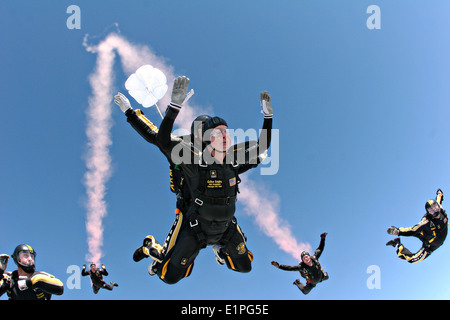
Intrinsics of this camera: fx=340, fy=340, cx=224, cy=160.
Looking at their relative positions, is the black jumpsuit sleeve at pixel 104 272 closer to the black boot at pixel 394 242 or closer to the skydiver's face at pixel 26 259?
the skydiver's face at pixel 26 259

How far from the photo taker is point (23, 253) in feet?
22.9

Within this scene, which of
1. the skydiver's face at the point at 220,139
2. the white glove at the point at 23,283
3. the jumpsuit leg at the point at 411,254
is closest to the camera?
the skydiver's face at the point at 220,139

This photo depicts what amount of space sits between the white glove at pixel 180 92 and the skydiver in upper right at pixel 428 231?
10.6 metres

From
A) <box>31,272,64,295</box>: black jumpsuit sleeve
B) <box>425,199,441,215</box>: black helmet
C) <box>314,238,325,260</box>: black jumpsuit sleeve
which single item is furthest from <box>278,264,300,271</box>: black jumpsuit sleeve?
<box>31,272,64,295</box>: black jumpsuit sleeve

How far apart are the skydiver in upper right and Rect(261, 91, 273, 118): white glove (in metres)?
8.79

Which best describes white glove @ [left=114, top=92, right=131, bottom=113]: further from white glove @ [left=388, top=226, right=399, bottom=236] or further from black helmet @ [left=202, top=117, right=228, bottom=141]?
white glove @ [left=388, top=226, right=399, bottom=236]

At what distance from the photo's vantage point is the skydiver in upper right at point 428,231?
13008mm

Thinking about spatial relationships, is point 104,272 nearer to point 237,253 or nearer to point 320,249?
point 320,249

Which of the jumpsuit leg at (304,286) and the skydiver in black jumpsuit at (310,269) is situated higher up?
the skydiver in black jumpsuit at (310,269)

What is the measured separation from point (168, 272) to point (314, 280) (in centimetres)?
774

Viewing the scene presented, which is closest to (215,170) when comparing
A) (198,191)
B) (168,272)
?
(198,191)

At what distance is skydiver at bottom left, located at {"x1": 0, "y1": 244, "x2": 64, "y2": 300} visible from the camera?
666 centimetres

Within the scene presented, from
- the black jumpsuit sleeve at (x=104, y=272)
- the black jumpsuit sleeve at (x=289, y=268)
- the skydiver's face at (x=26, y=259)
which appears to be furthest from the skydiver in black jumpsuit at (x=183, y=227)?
the black jumpsuit sleeve at (x=104, y=272)

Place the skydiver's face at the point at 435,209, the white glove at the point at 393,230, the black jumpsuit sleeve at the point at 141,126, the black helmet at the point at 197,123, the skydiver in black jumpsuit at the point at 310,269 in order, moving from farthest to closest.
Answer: the white glove at the point at 393,230 → the skydiver's face at the point at 435,209 → the skydiver in black jumpsuit at the point at 310,269 → the black helmet at the point at 197,123 → the black jumpsuit sleeve at the point at 141,126
